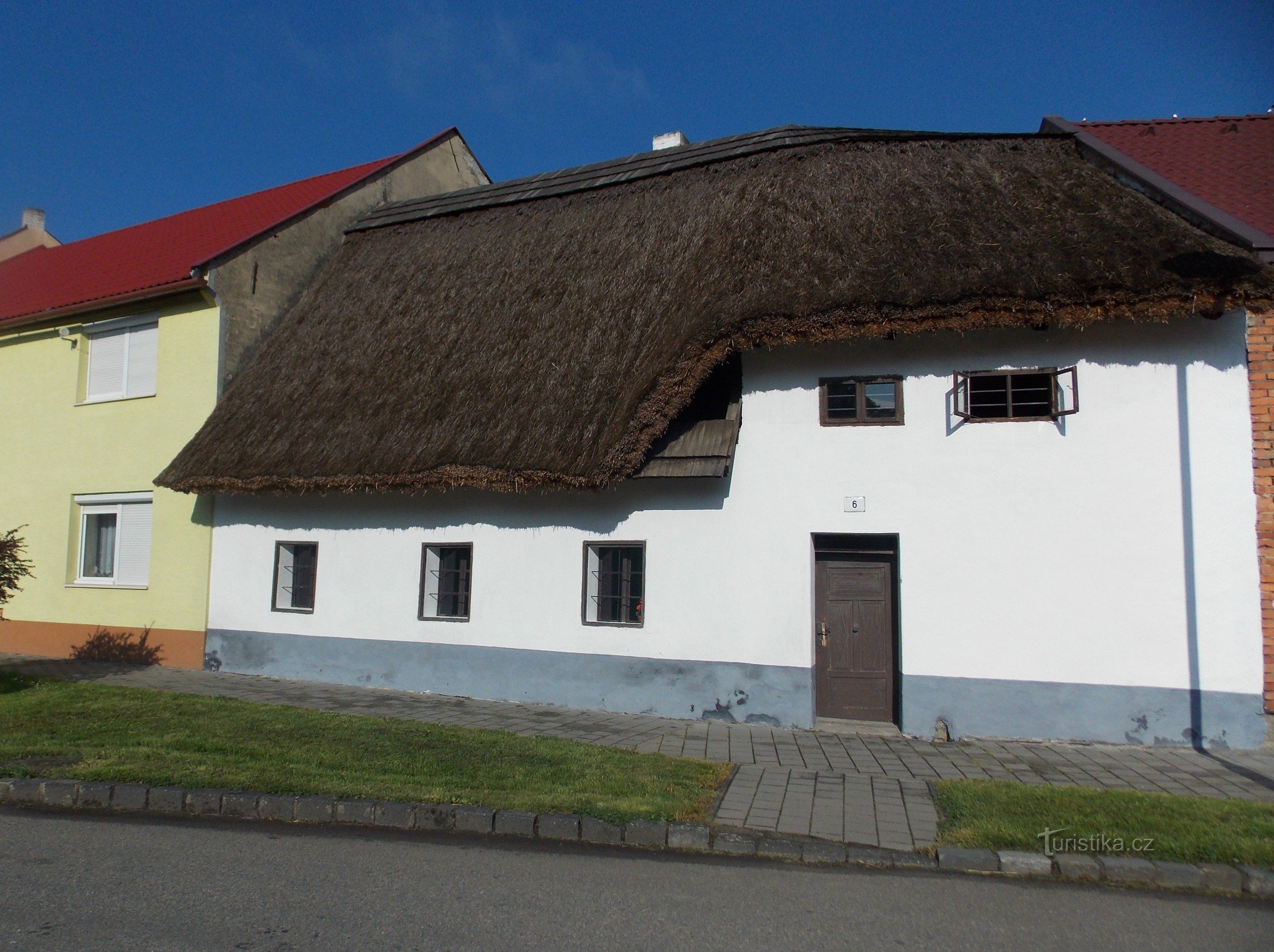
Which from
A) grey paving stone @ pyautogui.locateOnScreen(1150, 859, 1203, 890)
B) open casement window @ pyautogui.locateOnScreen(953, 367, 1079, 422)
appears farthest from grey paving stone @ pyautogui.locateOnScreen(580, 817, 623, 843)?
open casement window @ pyautogui.locateOnScreen(953, 367, 1079, 422)

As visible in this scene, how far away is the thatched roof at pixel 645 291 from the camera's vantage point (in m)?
9.41

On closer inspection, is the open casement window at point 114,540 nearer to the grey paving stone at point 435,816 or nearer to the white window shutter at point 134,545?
the white window shutter at point 134,545

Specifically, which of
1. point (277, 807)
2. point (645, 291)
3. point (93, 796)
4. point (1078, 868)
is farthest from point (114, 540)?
point (1078, 868)

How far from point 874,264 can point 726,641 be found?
14.6 ft

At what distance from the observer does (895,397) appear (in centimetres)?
1007

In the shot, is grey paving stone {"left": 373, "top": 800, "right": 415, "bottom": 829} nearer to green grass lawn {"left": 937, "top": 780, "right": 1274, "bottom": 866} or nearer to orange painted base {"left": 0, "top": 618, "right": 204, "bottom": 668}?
green grass lawn {"left": 937, "top": 780, "right": 1274, "bottom": 866}

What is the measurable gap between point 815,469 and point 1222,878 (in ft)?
18.1

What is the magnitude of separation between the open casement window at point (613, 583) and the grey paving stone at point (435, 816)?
453 cm

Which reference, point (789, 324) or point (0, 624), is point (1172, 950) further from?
point (0, 624)

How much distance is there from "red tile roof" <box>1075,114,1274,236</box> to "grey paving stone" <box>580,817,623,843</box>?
9455 millimetres

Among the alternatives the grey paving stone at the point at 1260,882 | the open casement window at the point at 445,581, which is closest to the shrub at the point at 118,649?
the open casement window at the point at 445,581

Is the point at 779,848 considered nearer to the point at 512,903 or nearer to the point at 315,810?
the point at 512,903

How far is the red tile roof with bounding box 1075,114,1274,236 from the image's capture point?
1095cm

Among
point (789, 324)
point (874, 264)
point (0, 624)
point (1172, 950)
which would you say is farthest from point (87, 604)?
point (1172, 950)
